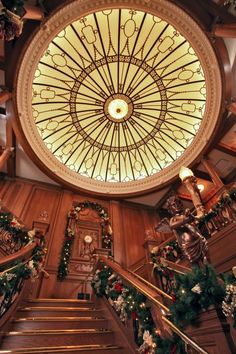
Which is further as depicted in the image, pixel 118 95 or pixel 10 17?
pixel 118 95

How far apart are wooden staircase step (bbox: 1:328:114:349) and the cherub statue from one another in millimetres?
1601

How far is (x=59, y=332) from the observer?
258 cm

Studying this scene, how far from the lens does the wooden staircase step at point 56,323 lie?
2.76 metres

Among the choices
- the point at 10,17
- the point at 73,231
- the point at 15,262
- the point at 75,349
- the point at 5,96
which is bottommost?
the point at 75,349

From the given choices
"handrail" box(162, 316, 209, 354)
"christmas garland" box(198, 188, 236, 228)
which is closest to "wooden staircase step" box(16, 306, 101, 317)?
"handrail" box(162, 316, 209, 354)

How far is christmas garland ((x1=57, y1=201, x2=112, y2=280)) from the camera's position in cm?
680

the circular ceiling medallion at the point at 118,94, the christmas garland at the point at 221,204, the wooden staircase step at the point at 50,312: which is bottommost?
the wooden staircase step at the point at 50,312

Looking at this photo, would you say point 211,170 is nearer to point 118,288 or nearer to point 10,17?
point 118,288

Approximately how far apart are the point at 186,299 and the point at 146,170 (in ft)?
Answer: 24.6

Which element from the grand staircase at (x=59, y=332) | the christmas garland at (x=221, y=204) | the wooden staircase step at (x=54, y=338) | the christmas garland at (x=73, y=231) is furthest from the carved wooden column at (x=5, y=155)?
the christmas garland at (x=221, y=204)

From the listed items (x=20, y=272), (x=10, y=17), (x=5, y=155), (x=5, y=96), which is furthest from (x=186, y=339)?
(x=5, y=155)

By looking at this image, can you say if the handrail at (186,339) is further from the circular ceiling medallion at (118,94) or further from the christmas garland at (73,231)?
the circular ceiling medallion at (118,94)

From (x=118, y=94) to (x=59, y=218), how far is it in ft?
17.0

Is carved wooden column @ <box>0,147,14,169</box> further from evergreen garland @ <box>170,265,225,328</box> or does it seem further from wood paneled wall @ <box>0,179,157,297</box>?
evergreen garland @ <box>170,265,225,328</box>
